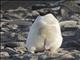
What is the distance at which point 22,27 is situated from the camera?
8.92 m

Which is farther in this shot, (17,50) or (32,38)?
(17,50)

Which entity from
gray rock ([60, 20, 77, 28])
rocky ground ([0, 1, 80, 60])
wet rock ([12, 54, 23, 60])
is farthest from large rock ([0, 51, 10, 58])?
gray rock ([60, 20, 77, 28])

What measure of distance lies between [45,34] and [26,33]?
2.55 m

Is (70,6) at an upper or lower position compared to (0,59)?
upper

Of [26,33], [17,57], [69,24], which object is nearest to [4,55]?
[17,57]

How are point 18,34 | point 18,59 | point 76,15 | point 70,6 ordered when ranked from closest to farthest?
1. point 18,59
2. point 18,34
3. point 76,15
4. point 70,6

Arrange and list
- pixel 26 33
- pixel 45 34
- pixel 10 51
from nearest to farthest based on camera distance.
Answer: pixel 45 34 → pixel 10 51 → pixel 26 33

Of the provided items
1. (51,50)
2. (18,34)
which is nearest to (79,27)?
(18,34)

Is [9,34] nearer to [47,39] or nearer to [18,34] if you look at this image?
[18,34]

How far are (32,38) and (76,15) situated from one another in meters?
4.60

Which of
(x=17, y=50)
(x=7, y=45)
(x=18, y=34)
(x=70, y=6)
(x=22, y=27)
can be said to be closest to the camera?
(x=17, y=50)

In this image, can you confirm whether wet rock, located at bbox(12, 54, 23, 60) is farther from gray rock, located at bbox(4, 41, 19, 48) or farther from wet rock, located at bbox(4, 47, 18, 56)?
gray rock, located at bbox(4, 41, 19, 48)

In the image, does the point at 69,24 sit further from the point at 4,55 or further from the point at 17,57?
the point at 17,57

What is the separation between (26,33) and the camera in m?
8.07
